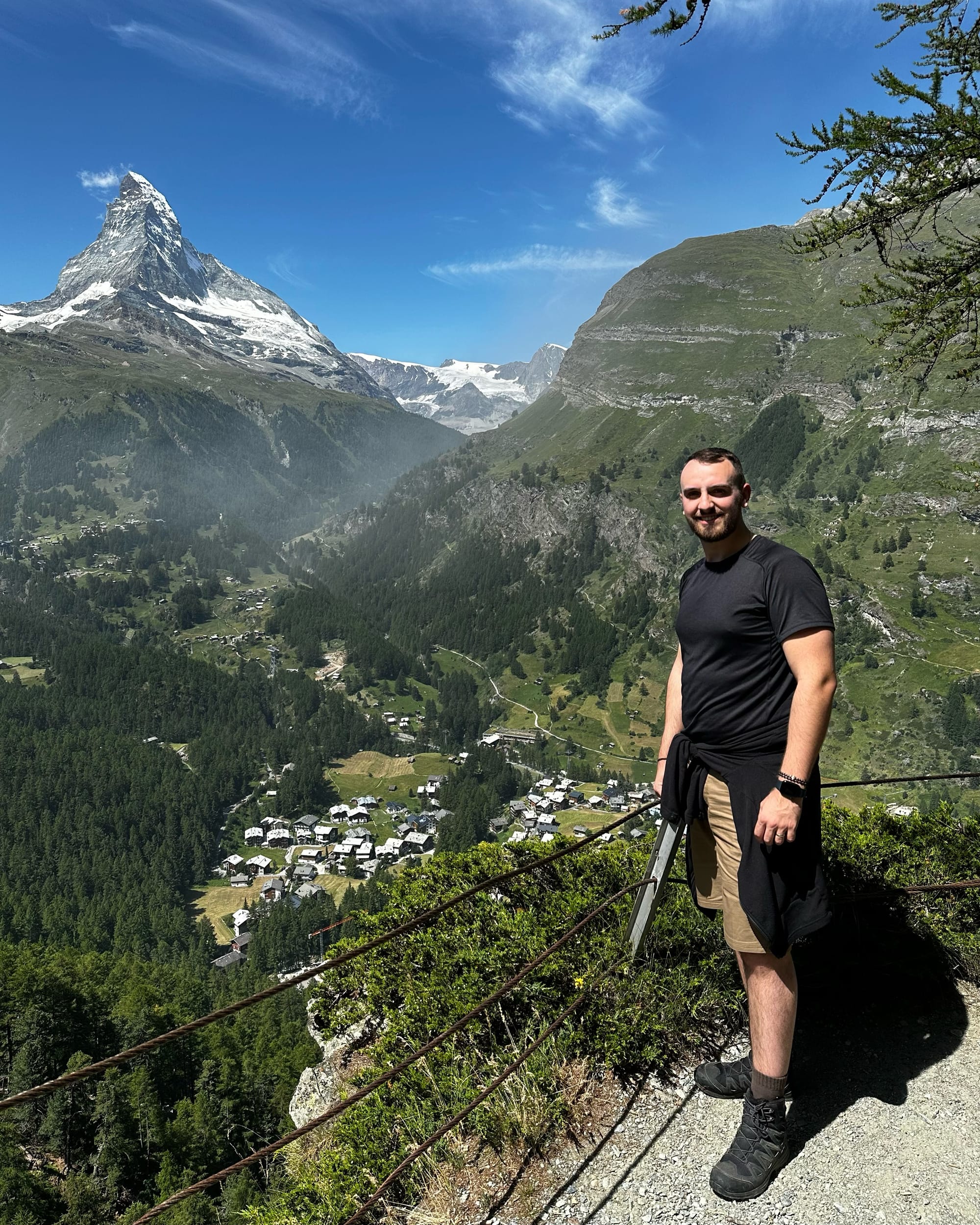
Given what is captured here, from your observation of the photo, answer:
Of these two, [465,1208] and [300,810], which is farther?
[300,810]

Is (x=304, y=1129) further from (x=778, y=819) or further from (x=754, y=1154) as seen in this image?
(x=754, y=1154)

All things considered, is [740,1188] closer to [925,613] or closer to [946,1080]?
[946,1080]

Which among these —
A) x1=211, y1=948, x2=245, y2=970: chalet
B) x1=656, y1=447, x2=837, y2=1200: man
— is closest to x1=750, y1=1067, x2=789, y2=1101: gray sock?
x1=656, y1=447, x2=837, y2=1200: man

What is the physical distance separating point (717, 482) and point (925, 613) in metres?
189

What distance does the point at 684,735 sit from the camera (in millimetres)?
5125

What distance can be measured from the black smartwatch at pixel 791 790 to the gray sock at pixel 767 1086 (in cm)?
220

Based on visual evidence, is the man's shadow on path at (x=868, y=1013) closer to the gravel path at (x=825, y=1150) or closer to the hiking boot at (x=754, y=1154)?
the gravel path at (x=825, y=1150)

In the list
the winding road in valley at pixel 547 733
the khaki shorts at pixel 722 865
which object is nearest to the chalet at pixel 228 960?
the winding road in valley at pixel 547 733

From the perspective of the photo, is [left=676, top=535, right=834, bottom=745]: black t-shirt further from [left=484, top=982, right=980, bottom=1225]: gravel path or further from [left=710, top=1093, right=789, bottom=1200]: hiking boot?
[left=484, top=982, right=980, bottom=1225]: gravel path

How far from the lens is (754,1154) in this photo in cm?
487

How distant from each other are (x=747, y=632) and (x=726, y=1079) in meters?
4.13

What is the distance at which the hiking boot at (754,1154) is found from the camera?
480cm

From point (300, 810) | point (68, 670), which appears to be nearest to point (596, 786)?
point (300, 810)

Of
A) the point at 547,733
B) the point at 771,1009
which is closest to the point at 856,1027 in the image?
the point at 771,1009
